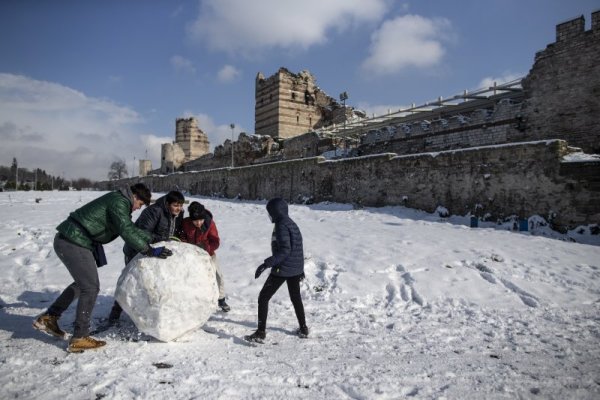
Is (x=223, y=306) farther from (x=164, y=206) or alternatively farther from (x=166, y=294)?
(x=164, y=206)

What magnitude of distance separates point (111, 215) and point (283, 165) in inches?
556

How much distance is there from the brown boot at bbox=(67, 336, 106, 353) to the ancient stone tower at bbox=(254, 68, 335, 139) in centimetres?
3730

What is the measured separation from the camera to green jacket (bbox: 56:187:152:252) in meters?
3.75

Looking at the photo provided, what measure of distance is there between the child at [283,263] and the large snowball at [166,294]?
25.9 inches

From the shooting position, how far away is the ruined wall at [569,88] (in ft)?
42.0

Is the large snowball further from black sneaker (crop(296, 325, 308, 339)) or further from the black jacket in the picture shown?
black sneaker (crop(296, 325, 308, 339))

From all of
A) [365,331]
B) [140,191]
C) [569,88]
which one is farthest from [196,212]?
[569,88]

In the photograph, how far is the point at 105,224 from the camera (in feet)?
12.6

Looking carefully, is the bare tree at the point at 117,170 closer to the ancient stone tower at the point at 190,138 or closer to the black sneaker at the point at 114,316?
the ancient stone tower at the point at 190,138

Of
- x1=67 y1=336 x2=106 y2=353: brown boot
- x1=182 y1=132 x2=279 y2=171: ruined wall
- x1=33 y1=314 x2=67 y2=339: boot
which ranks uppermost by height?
x1=182 y1=132 x2=279 y2=171: ruined wall

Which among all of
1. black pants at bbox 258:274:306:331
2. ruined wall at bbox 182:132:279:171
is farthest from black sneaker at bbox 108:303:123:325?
ruined wall at bbox 182:132:279:171

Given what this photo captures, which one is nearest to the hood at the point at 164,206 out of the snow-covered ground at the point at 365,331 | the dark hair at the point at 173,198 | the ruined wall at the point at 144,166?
the dark hair at the point at 173,198

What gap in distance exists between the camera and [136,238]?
3779 mm

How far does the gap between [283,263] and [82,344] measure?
2.19 m
